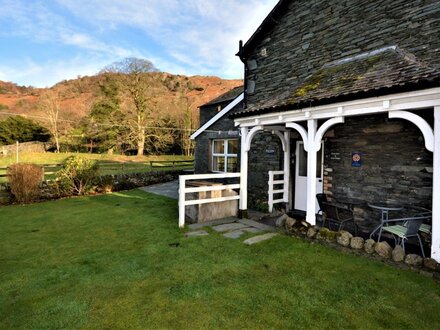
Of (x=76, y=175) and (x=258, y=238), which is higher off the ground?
(x=76, y=175)

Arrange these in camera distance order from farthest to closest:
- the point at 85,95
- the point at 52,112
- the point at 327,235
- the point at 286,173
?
the point at 85,95
the point at 52,112
the point at 286,173
the point at 327,235

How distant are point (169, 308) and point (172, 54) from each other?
36.9m

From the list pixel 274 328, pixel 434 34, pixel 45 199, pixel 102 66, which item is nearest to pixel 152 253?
pixel 274 328

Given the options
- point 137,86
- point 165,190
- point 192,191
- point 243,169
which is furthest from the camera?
point 137,86

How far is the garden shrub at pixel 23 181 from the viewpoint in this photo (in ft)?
31.3

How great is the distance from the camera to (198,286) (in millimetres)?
3393

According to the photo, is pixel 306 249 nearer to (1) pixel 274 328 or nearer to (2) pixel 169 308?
(1) pixel 274 328

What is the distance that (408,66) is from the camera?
14.8ft

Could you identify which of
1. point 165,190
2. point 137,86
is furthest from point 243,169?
point 137,86

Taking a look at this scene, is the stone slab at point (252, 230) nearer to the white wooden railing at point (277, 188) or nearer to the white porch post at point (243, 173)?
the white porch post at point (243, 173)

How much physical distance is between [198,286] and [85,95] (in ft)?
140

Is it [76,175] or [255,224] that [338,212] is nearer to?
[255,224]

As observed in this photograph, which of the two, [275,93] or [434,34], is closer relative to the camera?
[434,34]

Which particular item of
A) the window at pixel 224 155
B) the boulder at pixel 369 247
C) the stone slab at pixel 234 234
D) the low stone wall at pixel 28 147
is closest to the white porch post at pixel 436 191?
the boulder at pixel 369 247
